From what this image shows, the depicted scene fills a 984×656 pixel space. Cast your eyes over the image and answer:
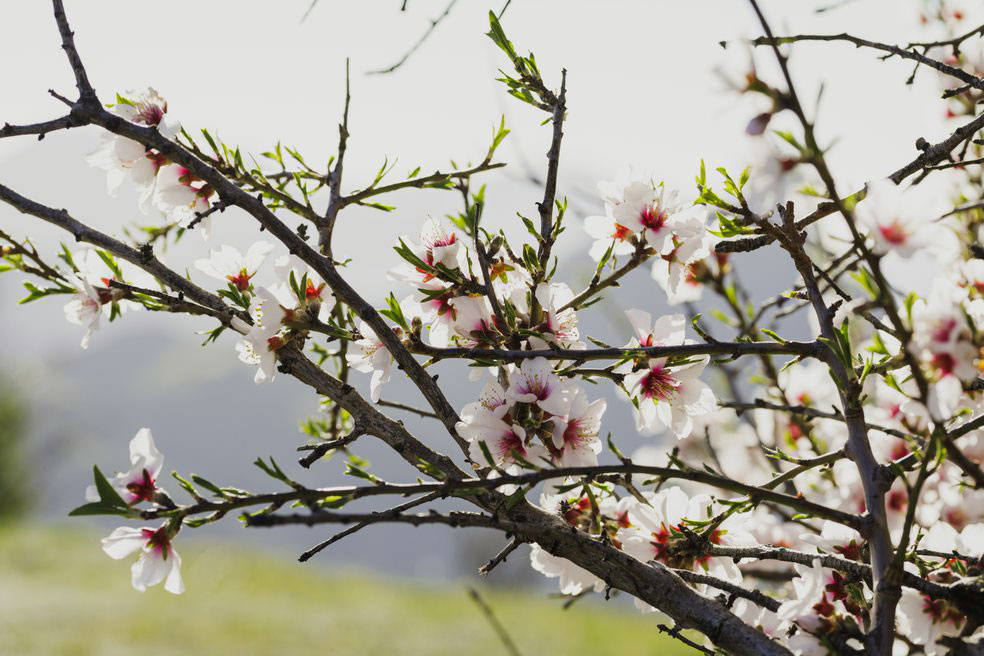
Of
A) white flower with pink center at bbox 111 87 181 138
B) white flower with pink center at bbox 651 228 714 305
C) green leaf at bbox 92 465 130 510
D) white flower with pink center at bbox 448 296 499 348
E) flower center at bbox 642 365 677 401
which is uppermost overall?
white flower with pink center at bbox 111 87 181 138

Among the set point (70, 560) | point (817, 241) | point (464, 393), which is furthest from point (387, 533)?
point (817, 241)

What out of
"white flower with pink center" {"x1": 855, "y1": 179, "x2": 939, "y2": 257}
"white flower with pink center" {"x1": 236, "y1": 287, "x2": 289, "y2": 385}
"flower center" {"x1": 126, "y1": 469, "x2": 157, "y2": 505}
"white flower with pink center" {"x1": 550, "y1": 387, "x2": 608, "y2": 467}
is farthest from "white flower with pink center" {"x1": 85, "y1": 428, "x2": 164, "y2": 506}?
"white flower with pink center" {"x1": 855, "y1": 179, "x2": 939, "y2": 257}

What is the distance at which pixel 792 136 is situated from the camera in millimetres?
502

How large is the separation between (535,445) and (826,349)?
25 centimetres

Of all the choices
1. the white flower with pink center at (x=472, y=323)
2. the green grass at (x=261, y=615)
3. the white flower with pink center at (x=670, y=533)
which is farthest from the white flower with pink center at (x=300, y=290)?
the green grass at (x=261, y=615)

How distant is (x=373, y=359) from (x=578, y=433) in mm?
198

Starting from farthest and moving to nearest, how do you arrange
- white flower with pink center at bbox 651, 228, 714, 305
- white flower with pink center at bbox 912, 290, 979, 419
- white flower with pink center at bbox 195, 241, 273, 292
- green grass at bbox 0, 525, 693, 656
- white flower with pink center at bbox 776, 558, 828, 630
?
green grass at bbox 0, 525, 693, 656 < white flower with pink center at bbox 195, 241, 273, 292 < white flower with pink center at bbox 651, 228, 714, 305 < white flower with pink center at bbox 776, 558, 828, 630 < white flower with pink center at bbox 912, 290, 979, 419

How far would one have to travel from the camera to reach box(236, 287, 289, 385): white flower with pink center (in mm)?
716

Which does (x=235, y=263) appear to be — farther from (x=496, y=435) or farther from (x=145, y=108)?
(x=496, y=435)

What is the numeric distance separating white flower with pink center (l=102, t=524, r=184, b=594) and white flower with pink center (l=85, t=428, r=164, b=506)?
0.12ft

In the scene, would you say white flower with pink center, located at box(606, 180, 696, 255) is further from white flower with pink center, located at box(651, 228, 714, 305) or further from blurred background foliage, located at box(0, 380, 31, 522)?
blurred background foliage, located at box(0, 380, 31, 522)

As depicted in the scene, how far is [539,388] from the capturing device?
0.69 m

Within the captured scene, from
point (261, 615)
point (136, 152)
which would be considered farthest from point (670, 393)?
point (261, 615)

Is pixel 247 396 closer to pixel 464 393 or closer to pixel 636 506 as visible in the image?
pixel 464 393
